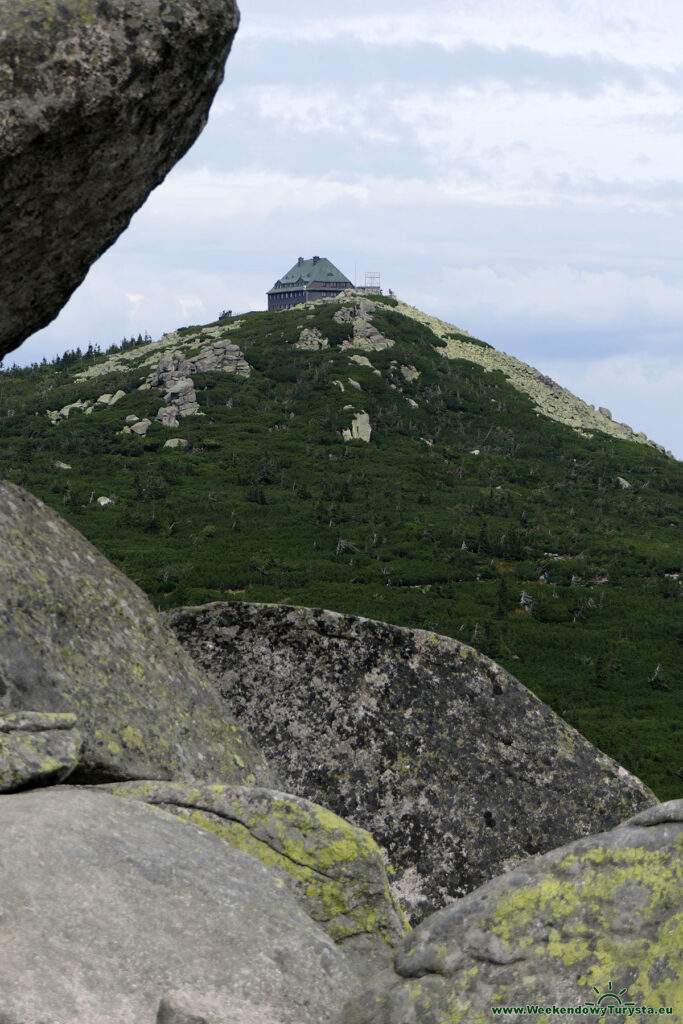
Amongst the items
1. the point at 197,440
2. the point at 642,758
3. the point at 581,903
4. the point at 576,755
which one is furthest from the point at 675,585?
the point at 581,903

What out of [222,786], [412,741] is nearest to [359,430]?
[412,741]

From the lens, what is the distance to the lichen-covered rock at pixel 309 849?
20.6 feet

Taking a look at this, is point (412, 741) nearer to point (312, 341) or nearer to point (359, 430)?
point (359, 430)

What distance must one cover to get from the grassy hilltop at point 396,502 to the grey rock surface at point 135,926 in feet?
188

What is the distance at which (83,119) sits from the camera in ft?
30.7

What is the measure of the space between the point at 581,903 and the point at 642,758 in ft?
216

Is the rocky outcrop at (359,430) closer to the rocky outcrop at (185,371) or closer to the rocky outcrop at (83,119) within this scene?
the rocky outcrop at (185,371)

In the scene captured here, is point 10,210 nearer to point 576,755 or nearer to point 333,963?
point 333,963

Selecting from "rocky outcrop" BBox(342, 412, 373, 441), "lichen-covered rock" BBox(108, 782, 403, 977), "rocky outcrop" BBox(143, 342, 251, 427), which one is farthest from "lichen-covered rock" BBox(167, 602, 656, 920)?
"rocky outcrop" BBox(143, 342, 251, 427)

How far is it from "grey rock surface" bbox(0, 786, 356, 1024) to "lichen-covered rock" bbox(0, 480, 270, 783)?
1.74 meters

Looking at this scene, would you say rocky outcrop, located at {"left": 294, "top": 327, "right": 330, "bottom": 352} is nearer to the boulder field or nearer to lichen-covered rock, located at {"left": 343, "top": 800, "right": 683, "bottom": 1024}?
the boulder field

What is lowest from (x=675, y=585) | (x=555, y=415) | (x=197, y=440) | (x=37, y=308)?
(x=37, y=308)

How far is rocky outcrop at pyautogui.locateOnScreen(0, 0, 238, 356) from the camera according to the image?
9.03 meters

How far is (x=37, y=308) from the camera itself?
36.1ft
